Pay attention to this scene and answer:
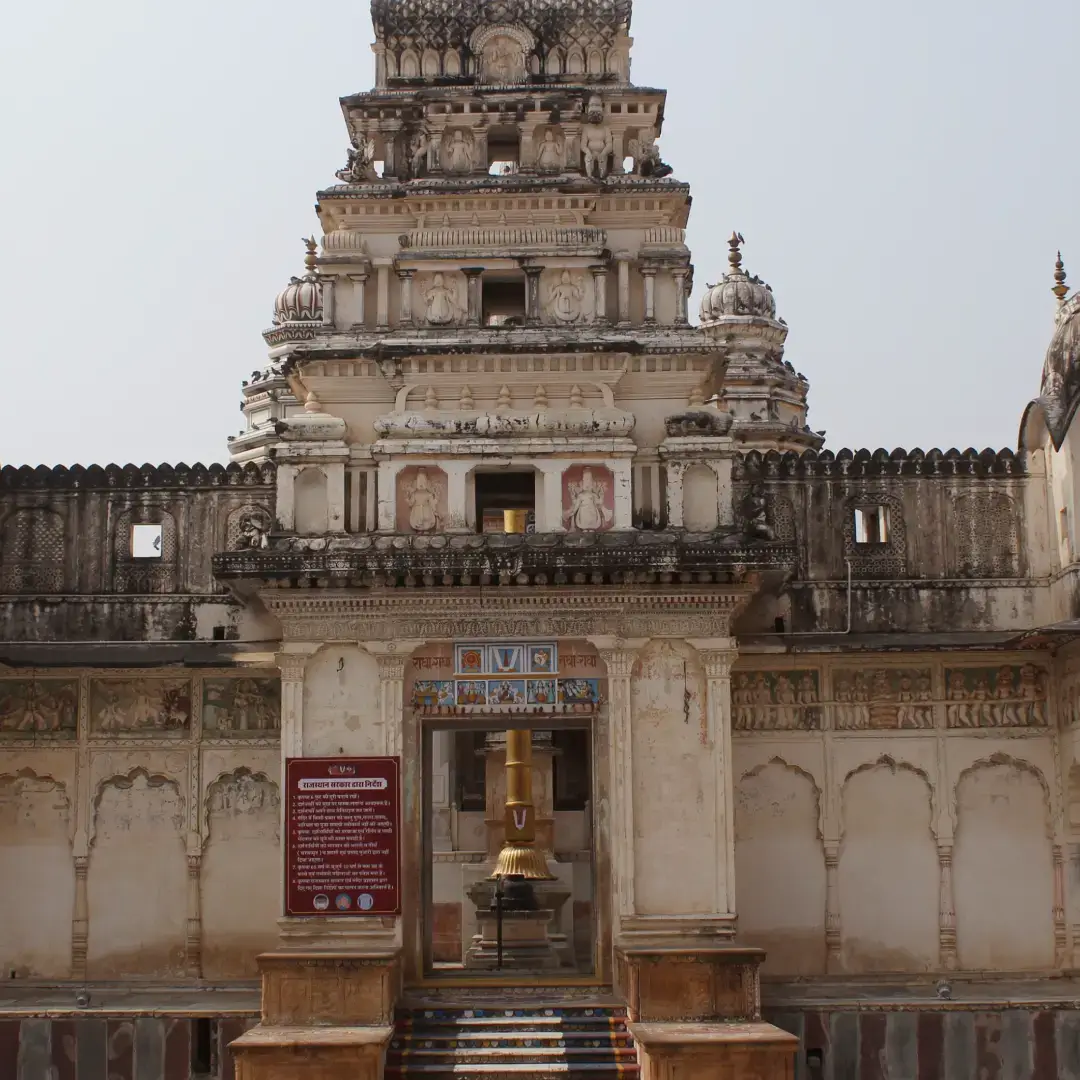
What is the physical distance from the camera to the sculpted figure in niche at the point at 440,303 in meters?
21.3

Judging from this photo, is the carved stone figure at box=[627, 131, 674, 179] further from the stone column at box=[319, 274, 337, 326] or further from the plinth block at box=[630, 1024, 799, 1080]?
the plinth block at box=[630, 1024, 799, 1080]

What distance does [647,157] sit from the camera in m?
22.3

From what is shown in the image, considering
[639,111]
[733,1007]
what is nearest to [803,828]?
[733,1007]

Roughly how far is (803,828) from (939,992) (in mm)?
2953

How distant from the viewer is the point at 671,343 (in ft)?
68.2

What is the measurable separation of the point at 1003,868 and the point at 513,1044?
7491 millimetres

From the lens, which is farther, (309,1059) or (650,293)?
(650,293)

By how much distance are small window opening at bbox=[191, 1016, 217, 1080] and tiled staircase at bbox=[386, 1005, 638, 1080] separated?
2.19 metres

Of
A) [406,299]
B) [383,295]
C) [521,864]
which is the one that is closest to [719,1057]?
[521,864]

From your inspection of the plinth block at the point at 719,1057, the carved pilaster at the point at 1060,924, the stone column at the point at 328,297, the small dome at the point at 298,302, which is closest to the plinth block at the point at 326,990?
the plinth block at the point at 719,1057

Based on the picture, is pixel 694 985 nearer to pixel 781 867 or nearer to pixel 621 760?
pixel 621 760

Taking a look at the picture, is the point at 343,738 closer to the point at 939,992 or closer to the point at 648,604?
the point at 648,604

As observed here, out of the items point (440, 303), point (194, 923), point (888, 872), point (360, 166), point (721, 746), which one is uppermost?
Answer: point (360, 166)

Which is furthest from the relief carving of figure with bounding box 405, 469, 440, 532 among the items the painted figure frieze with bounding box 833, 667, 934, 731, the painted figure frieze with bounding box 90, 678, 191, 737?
the painted figure frieze with bounding box 833, 667, 934, 731
